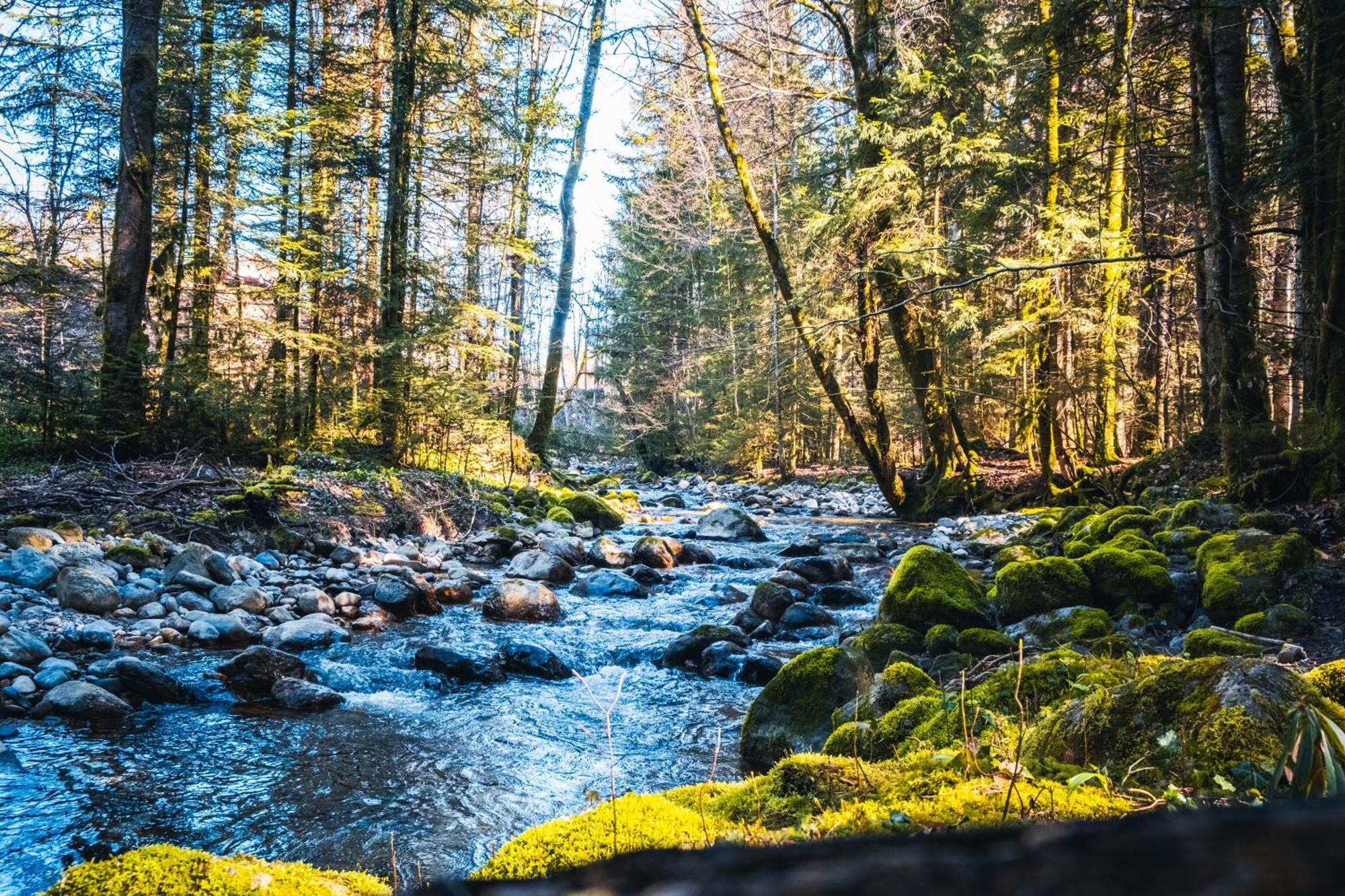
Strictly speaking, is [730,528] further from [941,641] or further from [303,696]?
[303,696]

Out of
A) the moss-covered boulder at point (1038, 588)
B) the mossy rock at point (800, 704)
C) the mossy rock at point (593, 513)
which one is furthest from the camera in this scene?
the mossy rock at point (593, 513)

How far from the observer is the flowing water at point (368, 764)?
11.0 ft

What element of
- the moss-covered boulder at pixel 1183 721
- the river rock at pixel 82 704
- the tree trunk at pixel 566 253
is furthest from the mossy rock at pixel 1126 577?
the tree trunk at pixel 566 253

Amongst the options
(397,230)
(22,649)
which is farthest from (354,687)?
(397,230)

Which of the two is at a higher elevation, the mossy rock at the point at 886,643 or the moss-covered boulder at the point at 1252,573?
the moss-covered boulder at the point at 1252,573

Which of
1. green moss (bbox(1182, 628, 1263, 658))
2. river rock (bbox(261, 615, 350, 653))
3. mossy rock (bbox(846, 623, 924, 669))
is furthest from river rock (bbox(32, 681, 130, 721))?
green moss (bbox(1182, 628, 1263, 658))

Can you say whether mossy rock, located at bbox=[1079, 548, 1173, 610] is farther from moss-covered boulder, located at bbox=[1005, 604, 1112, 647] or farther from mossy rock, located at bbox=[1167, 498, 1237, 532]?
mossy rock, located at bbox=[1167, 498, 1237, 532]

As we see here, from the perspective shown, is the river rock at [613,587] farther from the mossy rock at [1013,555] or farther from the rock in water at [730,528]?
the mossy rock at [1013,555]

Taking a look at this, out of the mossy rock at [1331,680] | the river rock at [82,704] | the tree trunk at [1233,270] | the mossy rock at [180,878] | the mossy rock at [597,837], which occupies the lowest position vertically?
the river rock at [82,704]

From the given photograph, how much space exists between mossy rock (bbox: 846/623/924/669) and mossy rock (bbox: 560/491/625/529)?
27.2ft

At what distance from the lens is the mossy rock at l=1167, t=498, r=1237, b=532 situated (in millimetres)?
6902

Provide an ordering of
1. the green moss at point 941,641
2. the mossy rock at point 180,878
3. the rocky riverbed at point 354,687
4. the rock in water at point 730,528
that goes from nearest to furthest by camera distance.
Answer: the mossy rock at point 180,878 < the rocky riverbed at point 354,687 < the green moss at point 941,641 < the rock in water at point 730,528

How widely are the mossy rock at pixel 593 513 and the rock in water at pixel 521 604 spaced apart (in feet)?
18.8

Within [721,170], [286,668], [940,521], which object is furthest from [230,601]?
[721,170]
